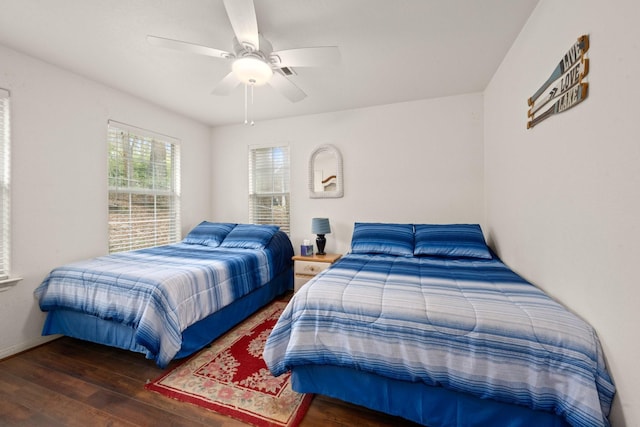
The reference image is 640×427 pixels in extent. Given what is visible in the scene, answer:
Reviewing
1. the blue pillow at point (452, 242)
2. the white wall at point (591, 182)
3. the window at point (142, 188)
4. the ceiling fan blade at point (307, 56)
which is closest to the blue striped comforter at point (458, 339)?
the white wall at point (591, 182)

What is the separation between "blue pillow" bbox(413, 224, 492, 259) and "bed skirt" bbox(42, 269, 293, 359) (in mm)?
1906

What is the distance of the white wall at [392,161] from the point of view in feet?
10.0

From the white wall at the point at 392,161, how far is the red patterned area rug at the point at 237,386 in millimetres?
1819

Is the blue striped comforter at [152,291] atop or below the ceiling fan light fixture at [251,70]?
below

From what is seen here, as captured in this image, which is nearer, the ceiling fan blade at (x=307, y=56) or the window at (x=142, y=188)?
the ceiling fan blade at (x=307, y=56)

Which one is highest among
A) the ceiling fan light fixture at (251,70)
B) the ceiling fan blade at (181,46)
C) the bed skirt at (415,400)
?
the ceiling fan blade at (181,46)

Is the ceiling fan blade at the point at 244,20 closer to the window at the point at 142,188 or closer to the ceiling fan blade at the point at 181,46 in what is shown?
the ceiling fan blade at the point at 181,46

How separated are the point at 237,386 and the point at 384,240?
1.82 m

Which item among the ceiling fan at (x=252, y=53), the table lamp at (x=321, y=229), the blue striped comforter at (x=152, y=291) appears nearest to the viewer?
the ceiling fan at (x=252, y=53)

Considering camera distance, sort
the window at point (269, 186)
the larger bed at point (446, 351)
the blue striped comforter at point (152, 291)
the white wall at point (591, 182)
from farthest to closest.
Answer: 1. the window at point (269, 186)
2. the blue striped comforter at point (152, 291)
3. the larger bed at point (446, 351)
4. the white wall at point (591, 182)

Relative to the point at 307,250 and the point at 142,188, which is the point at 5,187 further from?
the point at 307,250

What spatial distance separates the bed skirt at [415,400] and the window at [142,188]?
2.68m

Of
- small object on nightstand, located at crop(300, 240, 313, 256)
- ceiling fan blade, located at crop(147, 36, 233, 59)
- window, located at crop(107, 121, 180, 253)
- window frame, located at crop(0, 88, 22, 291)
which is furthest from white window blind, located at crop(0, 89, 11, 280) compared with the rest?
small object on nightstand, located at crop(300, 240, 313, 256)

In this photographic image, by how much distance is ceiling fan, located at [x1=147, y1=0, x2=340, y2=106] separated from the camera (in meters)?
1.52
